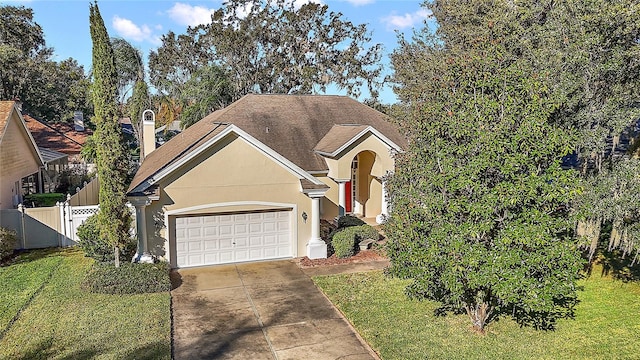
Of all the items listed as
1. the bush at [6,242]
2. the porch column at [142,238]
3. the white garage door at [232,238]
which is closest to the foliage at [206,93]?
the bush at [6,242]

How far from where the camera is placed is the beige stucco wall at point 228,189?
579 inches

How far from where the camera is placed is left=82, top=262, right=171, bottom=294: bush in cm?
1246

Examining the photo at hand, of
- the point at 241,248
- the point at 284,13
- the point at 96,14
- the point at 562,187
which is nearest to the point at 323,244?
the point at 241,248

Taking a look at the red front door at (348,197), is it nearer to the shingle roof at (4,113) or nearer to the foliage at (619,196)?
the foliage at (619,196)

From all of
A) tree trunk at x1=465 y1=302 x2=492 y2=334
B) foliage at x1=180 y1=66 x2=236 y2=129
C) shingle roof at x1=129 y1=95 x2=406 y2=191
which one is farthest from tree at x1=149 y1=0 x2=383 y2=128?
tree trunk at x1=465 y1=302 x2=492 y2=334

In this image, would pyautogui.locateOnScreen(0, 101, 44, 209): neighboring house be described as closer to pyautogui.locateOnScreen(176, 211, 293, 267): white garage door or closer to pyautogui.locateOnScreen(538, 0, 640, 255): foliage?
pyautogui.locateOnScreen(176, 211, 293, 267): white garage door

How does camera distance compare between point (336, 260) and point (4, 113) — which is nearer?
point (336, 260)

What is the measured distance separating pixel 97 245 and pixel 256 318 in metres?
6.82

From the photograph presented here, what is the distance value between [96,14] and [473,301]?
13084 millimetres

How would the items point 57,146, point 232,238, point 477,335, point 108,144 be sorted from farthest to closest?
point 57,146 → point 232,238 → point 108,144 → point 477,335

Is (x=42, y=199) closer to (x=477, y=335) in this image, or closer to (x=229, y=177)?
(x=229, y=177)

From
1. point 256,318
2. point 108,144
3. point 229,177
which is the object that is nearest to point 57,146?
point 108,144

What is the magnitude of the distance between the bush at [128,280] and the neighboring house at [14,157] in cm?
836

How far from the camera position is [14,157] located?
20.0 m
